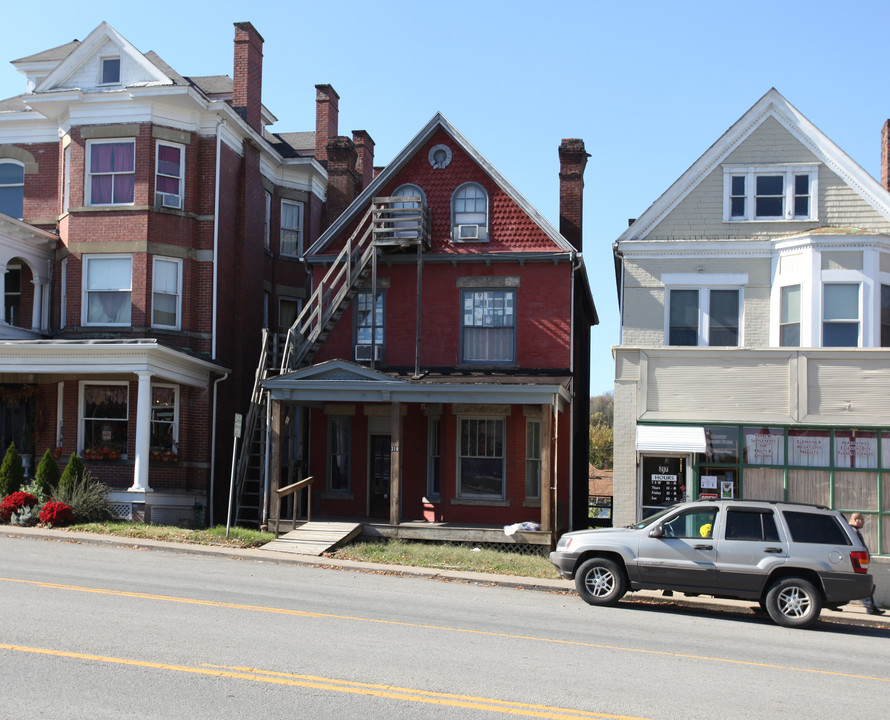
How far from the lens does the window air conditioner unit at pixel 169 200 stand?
24.0 metres

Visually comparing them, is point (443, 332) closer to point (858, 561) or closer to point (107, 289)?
point (107, 289)

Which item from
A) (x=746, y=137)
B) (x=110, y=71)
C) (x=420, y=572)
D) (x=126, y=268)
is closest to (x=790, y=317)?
(x=746, y=137)

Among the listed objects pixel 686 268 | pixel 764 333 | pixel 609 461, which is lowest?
pixel 609 461

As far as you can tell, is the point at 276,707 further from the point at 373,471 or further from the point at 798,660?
the point at 373,471

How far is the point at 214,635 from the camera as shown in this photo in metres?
9.88

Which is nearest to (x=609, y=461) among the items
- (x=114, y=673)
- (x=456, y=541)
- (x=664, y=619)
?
(x=456, y=541)

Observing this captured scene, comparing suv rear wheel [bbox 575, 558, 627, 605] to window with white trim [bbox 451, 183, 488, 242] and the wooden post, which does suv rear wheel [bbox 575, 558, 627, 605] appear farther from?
window with white trim [bbox 451, 183, 488, 242]

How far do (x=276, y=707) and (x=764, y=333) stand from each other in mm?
16267

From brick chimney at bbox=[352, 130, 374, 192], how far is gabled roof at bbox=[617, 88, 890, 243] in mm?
12606

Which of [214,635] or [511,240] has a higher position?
[511,240]

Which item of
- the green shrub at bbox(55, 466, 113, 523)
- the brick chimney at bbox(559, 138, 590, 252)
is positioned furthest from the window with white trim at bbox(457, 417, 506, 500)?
the green shrub at bbox(55, 466, 113, 523)

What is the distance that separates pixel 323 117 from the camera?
31.6m

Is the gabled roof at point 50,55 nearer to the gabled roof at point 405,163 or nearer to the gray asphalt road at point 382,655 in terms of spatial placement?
the gabled roof at point 405,163

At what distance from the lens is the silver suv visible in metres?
13.2
